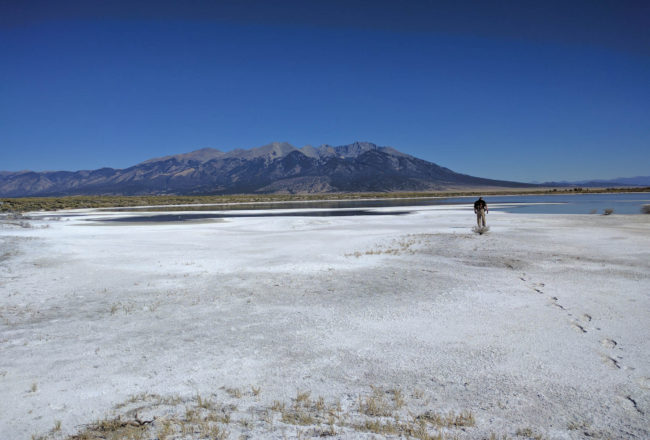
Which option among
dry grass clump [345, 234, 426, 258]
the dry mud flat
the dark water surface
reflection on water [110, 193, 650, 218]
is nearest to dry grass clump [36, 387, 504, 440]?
the dry mud flat

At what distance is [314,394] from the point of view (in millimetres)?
5660

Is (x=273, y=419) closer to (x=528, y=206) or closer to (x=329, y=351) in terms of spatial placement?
(x=329, y=351)

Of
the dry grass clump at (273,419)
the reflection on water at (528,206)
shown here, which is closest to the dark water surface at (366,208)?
the reflection on water at (528,206)

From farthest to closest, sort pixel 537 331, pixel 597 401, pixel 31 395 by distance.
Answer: pixel 537 331
pixel 31 395
pixel 597 401

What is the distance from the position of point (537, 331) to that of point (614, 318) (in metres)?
2.01

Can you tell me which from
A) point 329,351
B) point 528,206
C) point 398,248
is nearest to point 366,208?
point 528,206

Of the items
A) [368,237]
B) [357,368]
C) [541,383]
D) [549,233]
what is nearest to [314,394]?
[357,368]

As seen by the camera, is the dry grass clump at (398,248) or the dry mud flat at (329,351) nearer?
the dry mud flat at (329,351)

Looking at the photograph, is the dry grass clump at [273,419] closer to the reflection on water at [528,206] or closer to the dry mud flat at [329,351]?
the dry mud flat at [329,351]

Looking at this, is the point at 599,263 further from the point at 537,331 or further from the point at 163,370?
the point at 163,370

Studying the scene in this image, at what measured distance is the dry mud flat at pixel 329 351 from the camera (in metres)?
5.04

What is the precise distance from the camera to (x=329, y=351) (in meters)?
7.15

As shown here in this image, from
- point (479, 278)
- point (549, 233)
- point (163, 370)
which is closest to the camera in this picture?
point (163, 370)

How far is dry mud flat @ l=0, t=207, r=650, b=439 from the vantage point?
5035mm
